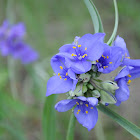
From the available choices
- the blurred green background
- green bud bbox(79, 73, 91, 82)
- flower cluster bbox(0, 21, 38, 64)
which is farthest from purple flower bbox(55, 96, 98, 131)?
flower cluster bbox(0, 21, 38, 64)

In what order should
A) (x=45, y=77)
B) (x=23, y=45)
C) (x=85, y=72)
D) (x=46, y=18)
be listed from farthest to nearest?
1. (x=46, y=18)
2. (x=23, y=45)
3. (x=45, y=77)
4. (x=85, y=72)

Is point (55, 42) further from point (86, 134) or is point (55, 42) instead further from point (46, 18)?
point (86, 134)

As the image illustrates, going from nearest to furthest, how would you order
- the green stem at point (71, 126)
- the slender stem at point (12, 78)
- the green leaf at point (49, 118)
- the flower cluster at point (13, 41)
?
the green stem at point (71, 126)
the green leaf at point (49, 118)
the flower cluster at point (13, 41)
the slender stem at point (12, 78)

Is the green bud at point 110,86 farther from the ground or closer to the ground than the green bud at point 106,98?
farther from the ground

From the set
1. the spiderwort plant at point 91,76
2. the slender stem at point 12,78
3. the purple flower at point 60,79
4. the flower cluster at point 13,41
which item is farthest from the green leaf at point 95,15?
the slender stem at point 12,78

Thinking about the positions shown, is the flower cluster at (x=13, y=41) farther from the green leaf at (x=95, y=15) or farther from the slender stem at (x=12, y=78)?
the green leaf at (x=95, y=15)

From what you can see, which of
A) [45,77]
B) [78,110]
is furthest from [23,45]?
[78,110]

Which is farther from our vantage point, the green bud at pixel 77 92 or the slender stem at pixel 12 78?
the slender stem at pixel 12 78
